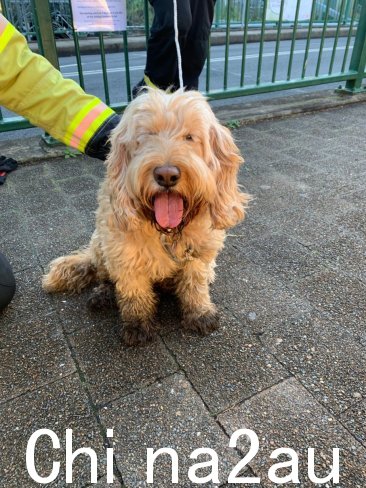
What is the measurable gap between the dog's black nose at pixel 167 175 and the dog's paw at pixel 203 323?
0.96 meters

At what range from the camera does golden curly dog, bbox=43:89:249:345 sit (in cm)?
181

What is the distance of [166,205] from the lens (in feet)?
6.15

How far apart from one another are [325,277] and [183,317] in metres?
1.10

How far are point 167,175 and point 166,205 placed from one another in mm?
181

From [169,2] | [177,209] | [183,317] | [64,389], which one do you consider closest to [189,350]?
[183,317]

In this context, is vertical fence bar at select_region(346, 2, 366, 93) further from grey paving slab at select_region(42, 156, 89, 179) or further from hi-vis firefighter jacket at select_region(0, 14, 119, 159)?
hi-vis firefighter jacket at select_region(0, 14, 119, 159)

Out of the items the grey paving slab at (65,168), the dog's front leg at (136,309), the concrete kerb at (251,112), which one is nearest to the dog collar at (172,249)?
the dog's front leg at (136,309)

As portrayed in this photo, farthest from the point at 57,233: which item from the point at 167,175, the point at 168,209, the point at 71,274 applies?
the point at 167,175

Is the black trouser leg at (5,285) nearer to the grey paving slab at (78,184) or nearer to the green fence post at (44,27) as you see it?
the grey paving slab at (78,184)

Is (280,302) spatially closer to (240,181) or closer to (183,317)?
(183,317)

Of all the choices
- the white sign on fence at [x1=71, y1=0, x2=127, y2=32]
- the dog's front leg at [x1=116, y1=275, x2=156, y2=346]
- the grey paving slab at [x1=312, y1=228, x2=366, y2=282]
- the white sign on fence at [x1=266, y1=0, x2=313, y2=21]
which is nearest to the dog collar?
the dog's front leg at [x1=116, y1=275, x2=156, y2=346]

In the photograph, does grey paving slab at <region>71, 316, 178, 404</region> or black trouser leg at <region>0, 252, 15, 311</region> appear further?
black trouser leg at <region>0, 252, 15, 311</region>

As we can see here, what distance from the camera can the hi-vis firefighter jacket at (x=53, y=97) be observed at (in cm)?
225

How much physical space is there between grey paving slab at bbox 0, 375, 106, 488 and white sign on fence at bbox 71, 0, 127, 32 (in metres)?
4.00
